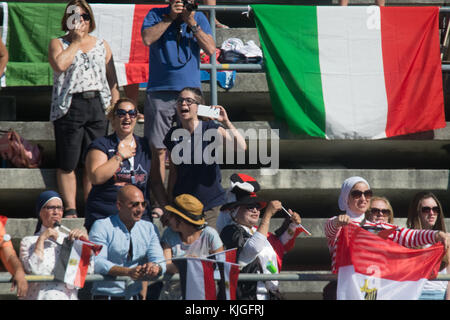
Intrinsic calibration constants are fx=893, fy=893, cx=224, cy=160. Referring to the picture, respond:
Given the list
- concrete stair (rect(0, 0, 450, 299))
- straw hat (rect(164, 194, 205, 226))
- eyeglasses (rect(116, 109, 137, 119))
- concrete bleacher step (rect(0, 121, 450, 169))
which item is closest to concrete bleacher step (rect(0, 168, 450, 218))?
concrete stair (rect(0, 0, 450, 299))

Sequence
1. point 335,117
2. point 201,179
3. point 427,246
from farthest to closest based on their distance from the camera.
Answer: point 335,117 → point 201,179 → point 427,246

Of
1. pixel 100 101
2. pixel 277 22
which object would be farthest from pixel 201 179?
pixel 277 22

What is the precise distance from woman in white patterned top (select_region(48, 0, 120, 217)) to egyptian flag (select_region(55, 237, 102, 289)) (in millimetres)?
1758

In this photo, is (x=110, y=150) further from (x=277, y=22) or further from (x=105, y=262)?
(x=277, y=22)

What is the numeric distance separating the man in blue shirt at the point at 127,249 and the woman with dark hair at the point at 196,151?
3.15ft

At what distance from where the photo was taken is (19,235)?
25.1 feet

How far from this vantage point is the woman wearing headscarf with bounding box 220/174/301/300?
6250 mm

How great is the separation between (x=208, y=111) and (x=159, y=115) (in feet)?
2.27

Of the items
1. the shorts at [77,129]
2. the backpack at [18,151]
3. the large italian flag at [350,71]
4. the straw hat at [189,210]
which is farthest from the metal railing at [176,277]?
the large italian flag at [350,71]

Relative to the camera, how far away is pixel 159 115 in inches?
304

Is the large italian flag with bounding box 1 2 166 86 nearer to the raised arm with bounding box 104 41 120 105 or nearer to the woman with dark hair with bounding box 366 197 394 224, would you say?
the raised arm with bounding box 104 41 120 105

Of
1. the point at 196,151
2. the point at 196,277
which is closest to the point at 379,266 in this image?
the point at 196,277
